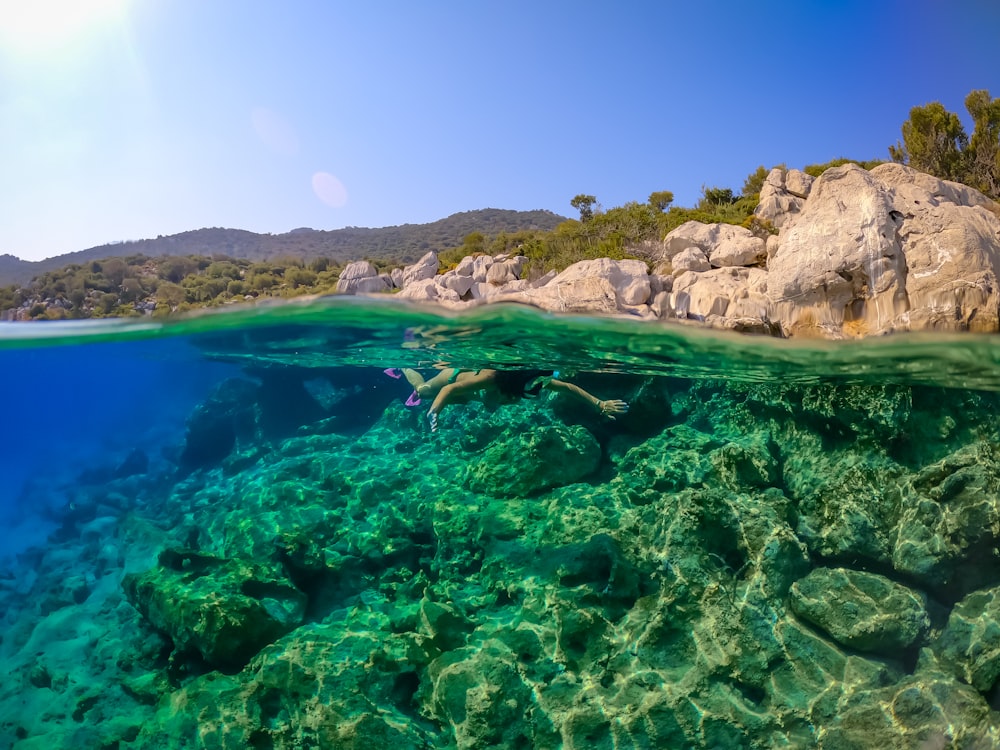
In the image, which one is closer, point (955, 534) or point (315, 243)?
point (955, 534)

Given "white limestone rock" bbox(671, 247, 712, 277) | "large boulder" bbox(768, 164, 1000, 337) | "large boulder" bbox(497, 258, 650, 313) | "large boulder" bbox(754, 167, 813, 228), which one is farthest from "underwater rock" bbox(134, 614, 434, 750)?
"large boulder" bbox(754, 167, 813, 228)

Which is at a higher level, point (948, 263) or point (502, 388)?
point (948, 263)

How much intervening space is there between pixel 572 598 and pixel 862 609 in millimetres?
3000

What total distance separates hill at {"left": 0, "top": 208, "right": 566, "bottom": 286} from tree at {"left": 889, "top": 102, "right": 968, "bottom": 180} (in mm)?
20375

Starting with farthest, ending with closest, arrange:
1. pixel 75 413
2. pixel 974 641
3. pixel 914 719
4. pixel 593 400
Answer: pixel 75 413
pixel 593 400
pixel 974 641
pixel 914 719

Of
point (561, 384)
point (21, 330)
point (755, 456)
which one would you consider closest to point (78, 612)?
point (21, 330)

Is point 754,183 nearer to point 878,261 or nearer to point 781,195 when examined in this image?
point 781,195

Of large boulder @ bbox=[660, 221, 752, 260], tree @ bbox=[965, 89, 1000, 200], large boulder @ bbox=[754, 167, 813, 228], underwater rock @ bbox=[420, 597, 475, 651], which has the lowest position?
underwater rock @ bbox=[420, 597, 475, 651]

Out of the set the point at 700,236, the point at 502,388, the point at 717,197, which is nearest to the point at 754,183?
the point at 717,197

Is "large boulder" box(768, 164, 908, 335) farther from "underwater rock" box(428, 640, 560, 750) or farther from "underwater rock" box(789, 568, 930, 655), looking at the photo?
"underwater rock" box(428, 640, 560, 750)

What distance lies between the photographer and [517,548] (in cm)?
728

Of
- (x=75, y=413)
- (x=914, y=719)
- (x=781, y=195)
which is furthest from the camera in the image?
(x=781, y=195)

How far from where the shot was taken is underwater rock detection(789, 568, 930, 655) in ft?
19.6

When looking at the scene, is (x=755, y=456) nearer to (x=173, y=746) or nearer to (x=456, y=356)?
(x=456, y=356)
